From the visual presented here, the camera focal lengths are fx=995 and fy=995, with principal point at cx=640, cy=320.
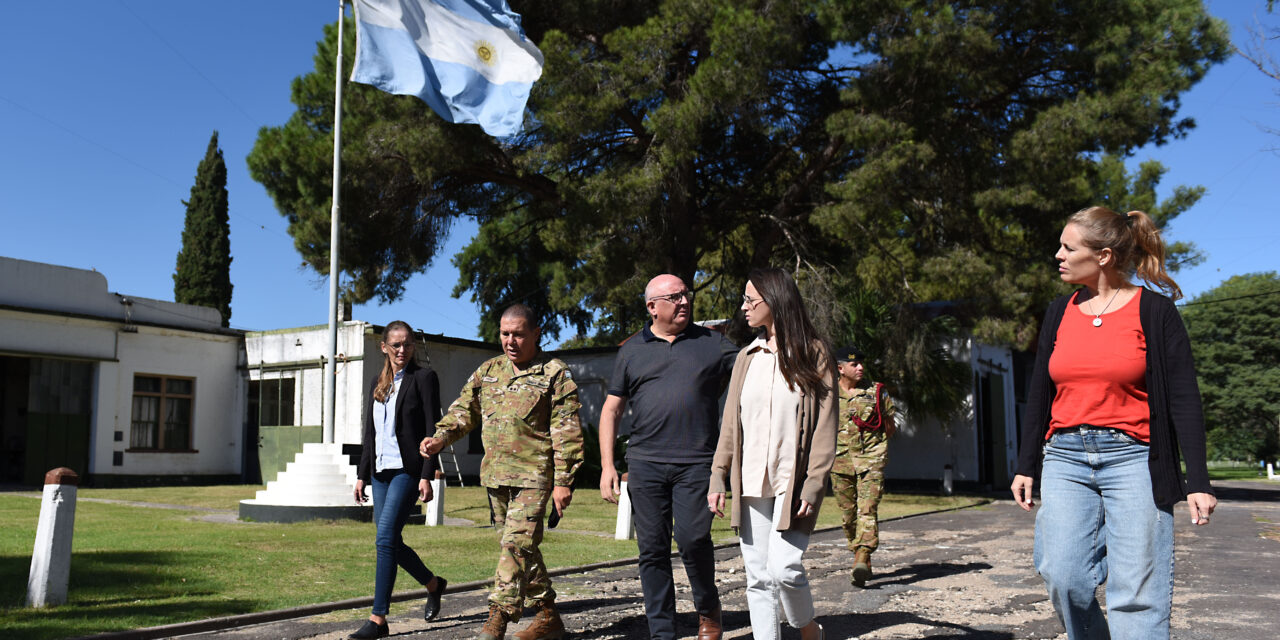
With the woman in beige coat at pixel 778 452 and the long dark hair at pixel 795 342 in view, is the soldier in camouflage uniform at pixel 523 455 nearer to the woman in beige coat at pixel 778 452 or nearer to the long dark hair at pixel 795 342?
the woman in beige coat at pixel 778 452

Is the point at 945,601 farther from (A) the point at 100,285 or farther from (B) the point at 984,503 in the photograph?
(A) the point at 100,285

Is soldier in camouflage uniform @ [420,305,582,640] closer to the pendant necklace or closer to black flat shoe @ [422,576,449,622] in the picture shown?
black flat shoe @ [422,576,449,622]

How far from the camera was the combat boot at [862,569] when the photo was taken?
779 centimetres

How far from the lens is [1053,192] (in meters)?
19.5

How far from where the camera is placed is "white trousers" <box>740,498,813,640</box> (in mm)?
4434

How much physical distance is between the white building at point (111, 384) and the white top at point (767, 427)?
2168cm

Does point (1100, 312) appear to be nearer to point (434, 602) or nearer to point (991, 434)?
point (434, 602)

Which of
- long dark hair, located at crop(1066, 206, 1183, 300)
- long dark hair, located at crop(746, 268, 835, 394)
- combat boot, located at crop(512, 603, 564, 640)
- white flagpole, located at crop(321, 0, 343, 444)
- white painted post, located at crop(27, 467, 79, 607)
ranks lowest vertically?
combat boot, located at crop(512, 603, 564, 640)

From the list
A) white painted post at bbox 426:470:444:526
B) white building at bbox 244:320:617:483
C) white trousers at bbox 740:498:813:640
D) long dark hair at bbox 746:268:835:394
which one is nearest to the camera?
white trousers at bbox 740:498:813:640

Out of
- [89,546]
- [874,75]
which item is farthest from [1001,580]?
[874,75]

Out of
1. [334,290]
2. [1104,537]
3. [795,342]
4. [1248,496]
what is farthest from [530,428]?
[1248,496]

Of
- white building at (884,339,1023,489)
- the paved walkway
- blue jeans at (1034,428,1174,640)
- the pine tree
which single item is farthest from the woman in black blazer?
the pine tree

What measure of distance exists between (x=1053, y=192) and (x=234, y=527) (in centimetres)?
1577

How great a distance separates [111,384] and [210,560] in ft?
54.3
